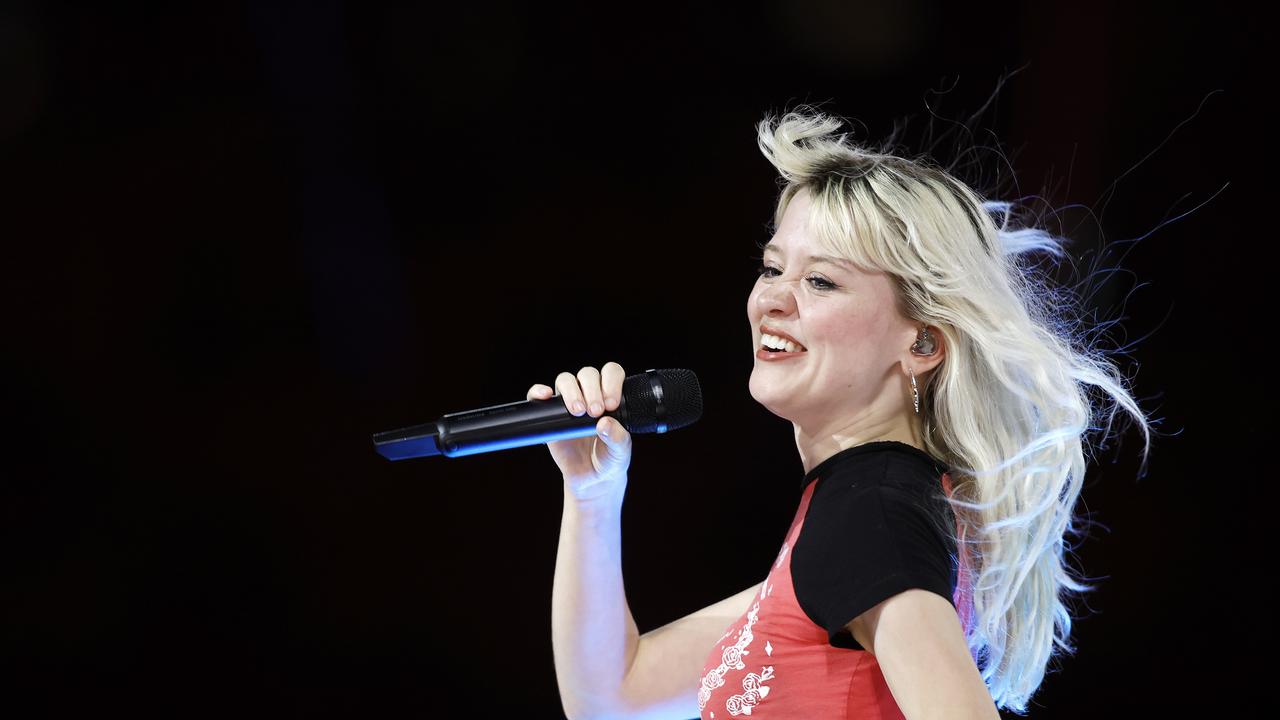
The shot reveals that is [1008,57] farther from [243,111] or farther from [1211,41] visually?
[243,111]

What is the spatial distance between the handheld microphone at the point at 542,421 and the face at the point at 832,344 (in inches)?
3.8

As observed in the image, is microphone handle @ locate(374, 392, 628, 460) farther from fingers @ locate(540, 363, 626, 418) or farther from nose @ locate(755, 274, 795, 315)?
nose @ locate(755, 274, 795, 315)

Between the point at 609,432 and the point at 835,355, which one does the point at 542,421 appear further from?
the point at 835,355

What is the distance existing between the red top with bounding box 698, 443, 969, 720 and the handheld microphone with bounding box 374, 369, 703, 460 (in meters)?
0.19

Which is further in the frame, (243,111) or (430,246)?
(430,246)

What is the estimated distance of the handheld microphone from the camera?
113 cm

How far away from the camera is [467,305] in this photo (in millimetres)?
2232

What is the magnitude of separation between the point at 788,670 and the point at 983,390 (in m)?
0.41

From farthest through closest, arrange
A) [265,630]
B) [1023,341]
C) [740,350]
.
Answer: [740,350], [265,630], [1023,341]

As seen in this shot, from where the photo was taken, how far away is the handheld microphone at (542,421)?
1129mm

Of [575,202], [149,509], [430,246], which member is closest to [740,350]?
[575,202]

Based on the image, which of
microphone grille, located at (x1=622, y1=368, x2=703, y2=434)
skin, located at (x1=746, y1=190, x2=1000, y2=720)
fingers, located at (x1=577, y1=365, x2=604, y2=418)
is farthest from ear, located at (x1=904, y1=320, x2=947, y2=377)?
fingers, located at (x1=577, y1=365, x2=604, y2=418)

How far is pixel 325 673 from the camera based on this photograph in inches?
86.4

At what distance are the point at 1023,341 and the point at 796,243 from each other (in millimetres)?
282
